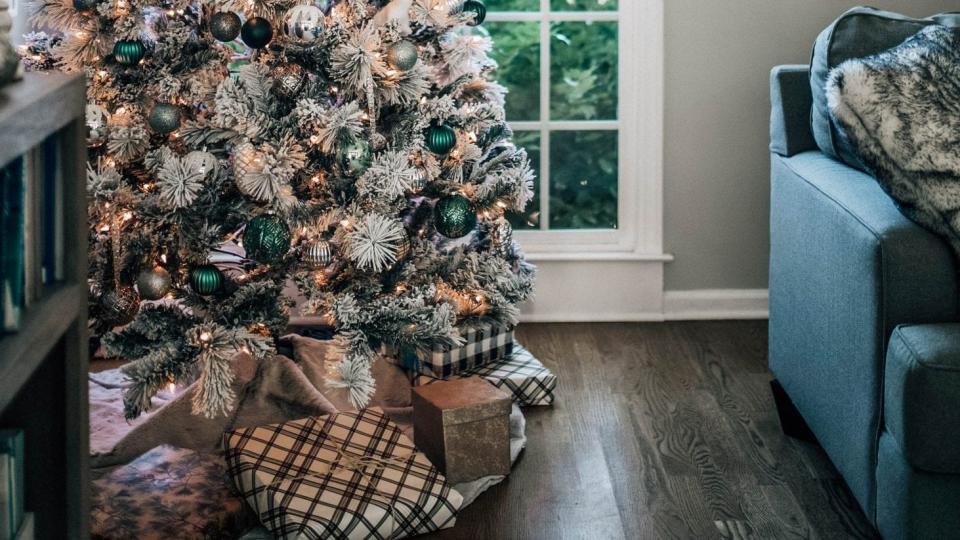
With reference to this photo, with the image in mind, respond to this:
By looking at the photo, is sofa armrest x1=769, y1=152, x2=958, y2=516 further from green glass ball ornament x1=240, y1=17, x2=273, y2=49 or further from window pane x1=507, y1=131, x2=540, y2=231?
green glass ball ornament x1=240, y1=17, x2=273, y2=49

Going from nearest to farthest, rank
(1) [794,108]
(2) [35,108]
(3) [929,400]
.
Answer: (2) [35,108] < (3) [929,400] < (1) [794,108]

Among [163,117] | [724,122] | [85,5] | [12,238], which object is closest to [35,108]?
[12,238]

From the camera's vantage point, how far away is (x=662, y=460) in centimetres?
257

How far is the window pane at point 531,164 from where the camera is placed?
3596 millimetres

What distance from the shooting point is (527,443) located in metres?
2.68

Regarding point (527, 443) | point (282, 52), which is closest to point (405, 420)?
point (527, 443)

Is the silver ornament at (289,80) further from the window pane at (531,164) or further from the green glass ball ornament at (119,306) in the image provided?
the window pane at (531,164)

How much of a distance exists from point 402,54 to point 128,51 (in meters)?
0.55

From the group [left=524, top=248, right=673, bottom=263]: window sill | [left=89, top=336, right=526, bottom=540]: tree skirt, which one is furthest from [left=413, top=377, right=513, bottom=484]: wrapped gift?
[left=524, top=248, right=673, bottom=263]: window sill

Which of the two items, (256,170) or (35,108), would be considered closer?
(35,108)

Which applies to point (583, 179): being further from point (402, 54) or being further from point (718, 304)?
point (402, 54)

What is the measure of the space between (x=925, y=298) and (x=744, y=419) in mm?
847

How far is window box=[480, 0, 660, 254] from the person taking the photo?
11.6ft

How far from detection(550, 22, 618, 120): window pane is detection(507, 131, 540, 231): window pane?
0.31ft
